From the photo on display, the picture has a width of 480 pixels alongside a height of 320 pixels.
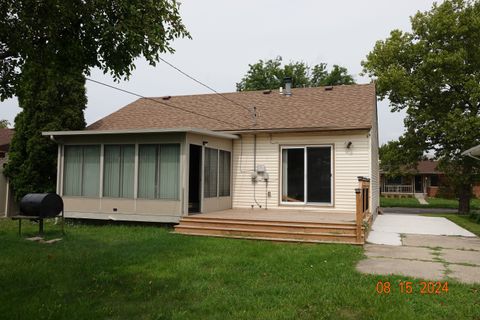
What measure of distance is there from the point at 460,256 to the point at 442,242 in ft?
5.76

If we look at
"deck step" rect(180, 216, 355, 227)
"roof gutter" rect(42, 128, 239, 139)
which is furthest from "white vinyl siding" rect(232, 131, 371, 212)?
"deck step" rect(180, 216, 355, 227)

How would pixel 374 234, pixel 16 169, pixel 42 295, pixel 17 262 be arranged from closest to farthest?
→ 1. pixel 42 295
2. pixel 17 262
3. pixel 374 234
4. pixel 16 169

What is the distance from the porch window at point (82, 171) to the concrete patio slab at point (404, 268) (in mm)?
7976

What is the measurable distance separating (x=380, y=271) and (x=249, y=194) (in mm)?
7104

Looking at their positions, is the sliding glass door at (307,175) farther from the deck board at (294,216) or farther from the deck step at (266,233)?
the deck step at (266,233)

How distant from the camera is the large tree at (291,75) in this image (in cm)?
3139

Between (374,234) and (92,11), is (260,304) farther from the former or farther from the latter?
(374,234)

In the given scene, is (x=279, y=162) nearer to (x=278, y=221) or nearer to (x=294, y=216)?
(x=294, y=216)

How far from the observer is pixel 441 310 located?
4301 mm

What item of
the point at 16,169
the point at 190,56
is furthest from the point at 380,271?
the point at 16,169

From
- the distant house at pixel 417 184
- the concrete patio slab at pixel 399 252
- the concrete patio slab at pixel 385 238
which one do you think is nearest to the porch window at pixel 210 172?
the concrete patio slab at pixel 385 238

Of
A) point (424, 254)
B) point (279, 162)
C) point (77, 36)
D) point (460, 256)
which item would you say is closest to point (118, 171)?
point (279, 162)

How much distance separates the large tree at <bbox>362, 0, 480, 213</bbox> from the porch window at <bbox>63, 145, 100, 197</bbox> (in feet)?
52.2

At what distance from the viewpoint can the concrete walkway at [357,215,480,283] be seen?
19.9 ft
